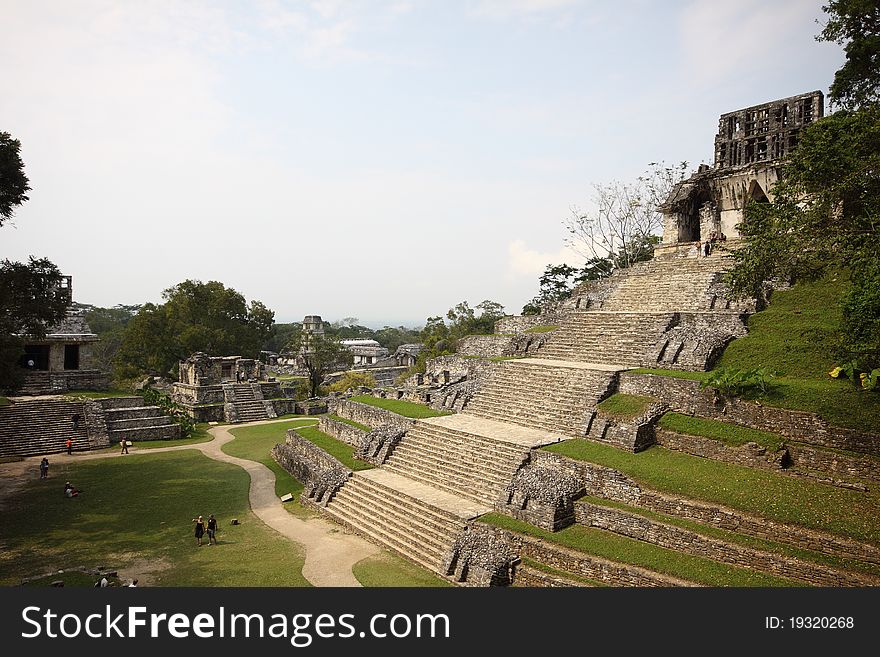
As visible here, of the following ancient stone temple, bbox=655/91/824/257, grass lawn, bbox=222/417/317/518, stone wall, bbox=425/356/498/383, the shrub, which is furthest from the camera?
ancient stone temple, bbox=655/91/824/257

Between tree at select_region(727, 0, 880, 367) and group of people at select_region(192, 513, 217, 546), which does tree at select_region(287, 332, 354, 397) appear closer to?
group of people at select_region(192, 513, 217, 546)

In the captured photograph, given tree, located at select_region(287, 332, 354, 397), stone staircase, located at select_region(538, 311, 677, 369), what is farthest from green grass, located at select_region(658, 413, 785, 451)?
tree, located at select_region(287, 332, 354, 397)

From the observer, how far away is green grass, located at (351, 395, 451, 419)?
19848 millimetres

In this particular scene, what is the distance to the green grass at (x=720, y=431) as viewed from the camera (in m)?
12.1

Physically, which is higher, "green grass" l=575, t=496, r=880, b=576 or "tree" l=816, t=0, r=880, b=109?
"tree" l=816, t=0, r=880, b=109

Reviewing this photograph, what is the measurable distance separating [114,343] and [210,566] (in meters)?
55.3

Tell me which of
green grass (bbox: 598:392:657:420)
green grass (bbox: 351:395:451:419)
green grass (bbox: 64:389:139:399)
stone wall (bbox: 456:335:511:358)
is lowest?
green grass (bbox: 64:389:139:399)

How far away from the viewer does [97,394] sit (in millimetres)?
31109

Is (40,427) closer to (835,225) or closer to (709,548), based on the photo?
A: (709,548)

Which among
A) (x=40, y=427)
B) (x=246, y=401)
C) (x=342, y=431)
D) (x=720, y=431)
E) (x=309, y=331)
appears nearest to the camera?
(x=720, y=431)

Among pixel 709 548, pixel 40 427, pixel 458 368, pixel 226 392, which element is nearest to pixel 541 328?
pixel 458 368

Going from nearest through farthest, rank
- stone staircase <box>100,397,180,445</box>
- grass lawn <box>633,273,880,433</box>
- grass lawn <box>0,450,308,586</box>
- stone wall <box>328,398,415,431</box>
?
1. grass lawn <box>633,273,880,433</box>
2. grass lawn <box>0,450,308,586</box>
3. stone wall <box>328,398,415,431</box>
4. stone staircase <box>100,397,180,445</box>

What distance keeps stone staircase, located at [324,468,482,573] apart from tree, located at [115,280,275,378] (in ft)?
90.1

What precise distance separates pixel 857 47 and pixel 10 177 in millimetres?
26175
